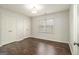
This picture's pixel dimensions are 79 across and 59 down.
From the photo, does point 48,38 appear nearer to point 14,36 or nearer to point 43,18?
point 43,18

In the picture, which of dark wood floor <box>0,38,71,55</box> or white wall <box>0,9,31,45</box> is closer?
dark wood floor <box>0,38,71,55</box>

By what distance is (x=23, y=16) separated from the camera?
260 centimetres

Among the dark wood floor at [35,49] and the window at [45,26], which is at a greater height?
the window at [45,26]

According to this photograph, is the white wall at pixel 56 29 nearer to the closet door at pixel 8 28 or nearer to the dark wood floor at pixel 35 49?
the dark wood floor at pixel 35 49

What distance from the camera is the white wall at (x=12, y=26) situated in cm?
245

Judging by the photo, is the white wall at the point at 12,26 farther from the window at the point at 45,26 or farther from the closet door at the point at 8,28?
the window at the point at 45,26

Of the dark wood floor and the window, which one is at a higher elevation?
the window

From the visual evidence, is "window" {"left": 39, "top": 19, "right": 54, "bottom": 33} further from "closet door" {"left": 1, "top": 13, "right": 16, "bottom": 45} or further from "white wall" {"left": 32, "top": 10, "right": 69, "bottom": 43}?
"closet door" {"left": 1, "top": 13, "right": 16, "bottom": 45}

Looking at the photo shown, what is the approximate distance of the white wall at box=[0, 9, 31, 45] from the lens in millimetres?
2447

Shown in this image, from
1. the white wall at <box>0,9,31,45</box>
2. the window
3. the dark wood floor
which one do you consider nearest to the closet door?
the white wall at <box>0,9,31,45</box>

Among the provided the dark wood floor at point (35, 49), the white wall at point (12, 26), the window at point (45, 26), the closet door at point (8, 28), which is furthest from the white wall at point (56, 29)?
the closet door at point (8, 28)

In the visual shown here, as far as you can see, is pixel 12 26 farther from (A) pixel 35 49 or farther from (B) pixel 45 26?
(A) pixel 35 49

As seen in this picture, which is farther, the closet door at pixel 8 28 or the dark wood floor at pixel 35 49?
the closet door at pixel 8 28
